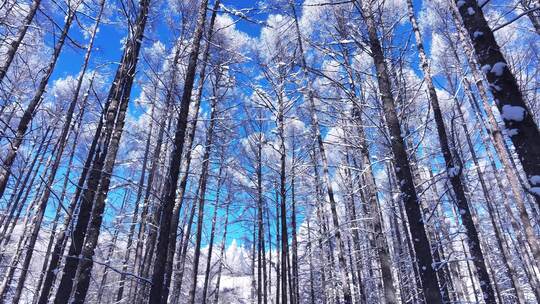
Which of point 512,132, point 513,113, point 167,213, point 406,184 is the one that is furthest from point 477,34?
point 167,213

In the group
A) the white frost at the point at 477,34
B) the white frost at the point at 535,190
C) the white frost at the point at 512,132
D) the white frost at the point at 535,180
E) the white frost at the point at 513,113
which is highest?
the white frost at the point at 477,34

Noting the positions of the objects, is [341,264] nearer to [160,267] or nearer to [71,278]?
[160,267]

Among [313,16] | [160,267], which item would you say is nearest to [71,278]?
[160,267]

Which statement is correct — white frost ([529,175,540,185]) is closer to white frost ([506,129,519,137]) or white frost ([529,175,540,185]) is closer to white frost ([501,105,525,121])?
white frost ([506,129,519,137])

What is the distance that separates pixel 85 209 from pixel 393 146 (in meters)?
5.70

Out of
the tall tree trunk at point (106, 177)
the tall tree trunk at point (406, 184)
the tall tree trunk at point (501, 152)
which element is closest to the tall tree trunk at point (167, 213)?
the tall tree trunk at point (106, 177)

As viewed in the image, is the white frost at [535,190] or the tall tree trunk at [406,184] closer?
the white frost at [535,190]

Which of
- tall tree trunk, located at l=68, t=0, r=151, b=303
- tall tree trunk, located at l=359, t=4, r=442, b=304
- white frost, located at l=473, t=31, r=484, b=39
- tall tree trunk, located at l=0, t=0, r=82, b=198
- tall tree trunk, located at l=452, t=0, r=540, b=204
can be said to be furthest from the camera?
tall tree trunk, located at l=0, t=0, r=82, b=198

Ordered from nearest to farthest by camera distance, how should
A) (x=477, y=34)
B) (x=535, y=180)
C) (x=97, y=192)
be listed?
(x=535, y=180) < (x=477, y=34) < (x=97, y=192)

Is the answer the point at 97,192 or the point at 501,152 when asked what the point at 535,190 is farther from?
the point at 501,152

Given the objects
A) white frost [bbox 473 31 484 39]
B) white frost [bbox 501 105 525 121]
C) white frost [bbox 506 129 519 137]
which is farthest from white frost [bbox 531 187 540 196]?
white frost [bbox 473 31 484 39]

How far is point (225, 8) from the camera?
20.9ft

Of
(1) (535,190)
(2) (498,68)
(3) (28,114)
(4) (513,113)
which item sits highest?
(3) (28,114)

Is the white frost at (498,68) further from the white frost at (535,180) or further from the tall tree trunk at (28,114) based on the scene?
the tall tree trunk at (28,114)
